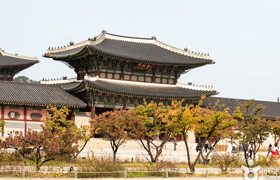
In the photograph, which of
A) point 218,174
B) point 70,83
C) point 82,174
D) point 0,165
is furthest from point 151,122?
point 70,83

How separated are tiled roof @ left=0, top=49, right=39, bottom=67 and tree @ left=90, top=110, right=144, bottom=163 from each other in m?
27.3

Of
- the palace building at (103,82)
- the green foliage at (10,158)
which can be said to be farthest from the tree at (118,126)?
the palace building at (103,82)

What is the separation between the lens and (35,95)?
4725 cm

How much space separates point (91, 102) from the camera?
164ft

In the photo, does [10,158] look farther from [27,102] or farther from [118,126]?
[27,102]

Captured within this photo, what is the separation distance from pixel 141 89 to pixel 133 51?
6.36 m

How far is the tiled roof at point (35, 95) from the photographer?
44.9 m

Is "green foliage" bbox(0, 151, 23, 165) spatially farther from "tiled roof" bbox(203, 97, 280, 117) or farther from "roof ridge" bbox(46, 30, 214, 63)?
"tiled roof" bbox(203, 97, 280, 117)

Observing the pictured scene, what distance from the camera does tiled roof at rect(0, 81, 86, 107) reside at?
44906mm

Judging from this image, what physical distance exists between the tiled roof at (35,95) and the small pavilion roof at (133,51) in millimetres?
5523

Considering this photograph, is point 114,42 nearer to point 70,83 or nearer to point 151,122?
point 70,83

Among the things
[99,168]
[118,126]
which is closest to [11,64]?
[118,126]

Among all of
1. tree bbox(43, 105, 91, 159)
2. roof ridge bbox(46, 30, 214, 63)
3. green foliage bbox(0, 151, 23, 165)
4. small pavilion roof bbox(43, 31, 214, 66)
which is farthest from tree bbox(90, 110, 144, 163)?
roof ridge bbox(46, 30, 214, 63)

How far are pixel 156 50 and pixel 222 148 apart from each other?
54.4 ft
